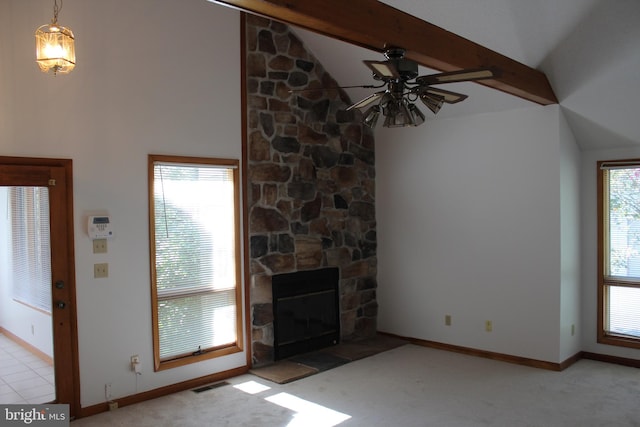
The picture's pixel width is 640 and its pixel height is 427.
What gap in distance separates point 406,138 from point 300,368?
2930 mm

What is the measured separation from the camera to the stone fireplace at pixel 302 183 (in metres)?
5.37

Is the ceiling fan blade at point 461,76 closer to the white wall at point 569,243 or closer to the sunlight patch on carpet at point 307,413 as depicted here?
the white wall at point 569,243

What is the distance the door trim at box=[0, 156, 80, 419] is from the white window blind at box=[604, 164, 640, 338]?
5.16m

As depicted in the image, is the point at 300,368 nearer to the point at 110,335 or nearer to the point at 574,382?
the point at 110,335

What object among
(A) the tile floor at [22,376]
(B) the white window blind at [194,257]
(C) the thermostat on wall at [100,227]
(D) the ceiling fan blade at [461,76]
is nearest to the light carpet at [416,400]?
(A) the tile floor at [22,376]

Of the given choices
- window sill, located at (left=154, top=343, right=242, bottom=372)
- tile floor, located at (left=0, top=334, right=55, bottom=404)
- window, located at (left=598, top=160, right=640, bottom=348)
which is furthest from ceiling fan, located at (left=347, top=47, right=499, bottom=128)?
tile floor, located at (left=0, top=334, right=55, bottom=404)

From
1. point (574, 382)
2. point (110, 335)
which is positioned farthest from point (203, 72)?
point (574, 382)

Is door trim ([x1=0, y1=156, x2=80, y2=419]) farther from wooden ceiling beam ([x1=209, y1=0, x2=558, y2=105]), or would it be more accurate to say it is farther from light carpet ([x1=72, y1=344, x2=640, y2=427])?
wooden ceiling beam ([x1=209, y1=0, x2=558, y2=105])

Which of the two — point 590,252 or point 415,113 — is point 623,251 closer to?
point 590,252

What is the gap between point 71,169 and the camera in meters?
4.10

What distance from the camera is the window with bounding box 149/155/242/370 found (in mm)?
4664

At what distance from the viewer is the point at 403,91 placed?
3486mm

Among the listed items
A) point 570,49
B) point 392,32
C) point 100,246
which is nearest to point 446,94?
point 392,32

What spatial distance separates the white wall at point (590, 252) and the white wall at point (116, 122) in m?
3.94
